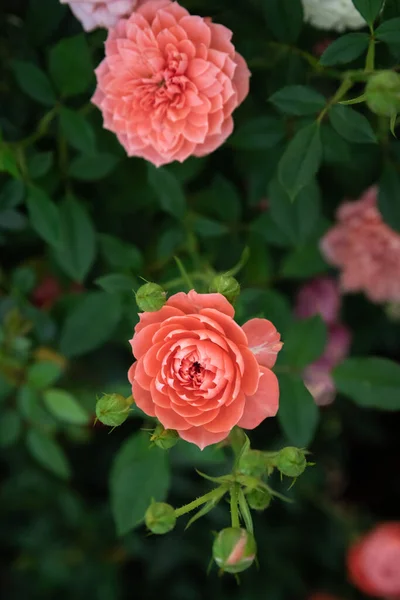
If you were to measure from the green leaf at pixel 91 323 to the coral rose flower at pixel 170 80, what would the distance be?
9.3 inches

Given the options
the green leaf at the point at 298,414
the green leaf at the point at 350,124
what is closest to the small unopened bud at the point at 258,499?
the green leaf at the point at 298,414

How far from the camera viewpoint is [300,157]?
62 centimetres

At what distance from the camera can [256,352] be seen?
52 centimetres

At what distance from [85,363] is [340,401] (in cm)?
52

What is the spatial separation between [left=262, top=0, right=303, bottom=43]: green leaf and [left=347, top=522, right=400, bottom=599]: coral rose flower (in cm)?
88

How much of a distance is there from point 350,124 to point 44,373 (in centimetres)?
48

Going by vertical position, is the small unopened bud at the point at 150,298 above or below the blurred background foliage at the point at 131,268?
above

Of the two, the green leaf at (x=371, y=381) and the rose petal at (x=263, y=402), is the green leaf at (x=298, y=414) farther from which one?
the rose petal at (x=263, y=402)

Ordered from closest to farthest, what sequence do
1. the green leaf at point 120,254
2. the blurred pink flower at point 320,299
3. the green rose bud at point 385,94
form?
1. the green rose bud at point 385,94
2. the green leaf at point 120,254
3. the blurred pink flower at point 320,299

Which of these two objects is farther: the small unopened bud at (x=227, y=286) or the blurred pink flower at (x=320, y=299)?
the blurred pink flower at (x=320, y=299)

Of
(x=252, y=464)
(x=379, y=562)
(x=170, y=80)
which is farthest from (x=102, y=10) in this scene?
(x=379, y=562)

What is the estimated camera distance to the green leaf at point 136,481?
736 mm

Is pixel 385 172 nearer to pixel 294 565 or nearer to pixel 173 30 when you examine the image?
pixel 173 30

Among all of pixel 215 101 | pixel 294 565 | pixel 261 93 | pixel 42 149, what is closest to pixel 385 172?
pixel 261 93
